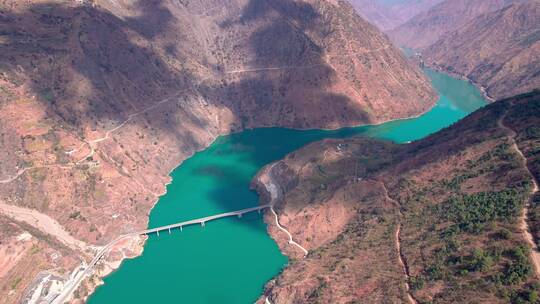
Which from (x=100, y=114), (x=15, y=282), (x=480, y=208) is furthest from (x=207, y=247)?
(x=480, y=208)

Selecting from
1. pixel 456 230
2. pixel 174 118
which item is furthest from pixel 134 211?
pixel 456 230

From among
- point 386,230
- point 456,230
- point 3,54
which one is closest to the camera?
point 456,230

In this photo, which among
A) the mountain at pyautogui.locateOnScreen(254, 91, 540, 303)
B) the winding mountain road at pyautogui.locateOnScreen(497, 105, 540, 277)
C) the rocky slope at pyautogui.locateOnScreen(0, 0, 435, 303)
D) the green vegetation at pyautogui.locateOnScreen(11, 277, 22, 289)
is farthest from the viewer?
the rocky slope at pyautogui.locateOnScreen(0, 0, 435, 303)

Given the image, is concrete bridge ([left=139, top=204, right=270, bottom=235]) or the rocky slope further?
concrete bridge ([left=139, top=204, right=270, bottom=235])

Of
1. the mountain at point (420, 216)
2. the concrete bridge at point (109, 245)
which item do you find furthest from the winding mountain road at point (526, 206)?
the concrete bridge at point (109, 245)

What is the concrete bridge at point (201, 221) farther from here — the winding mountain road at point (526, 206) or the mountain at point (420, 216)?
the winding mountain road at point (526, 206)

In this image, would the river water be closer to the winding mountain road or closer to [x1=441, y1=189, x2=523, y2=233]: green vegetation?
[x1=441, y1=189, x2=523, y2=233]: green vegetation

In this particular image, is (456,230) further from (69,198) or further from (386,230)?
(69,198)

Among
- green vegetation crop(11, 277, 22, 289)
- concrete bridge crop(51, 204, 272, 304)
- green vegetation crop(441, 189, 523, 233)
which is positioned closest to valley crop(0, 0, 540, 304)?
green vegetation crop(441, 189, 523, 233)
